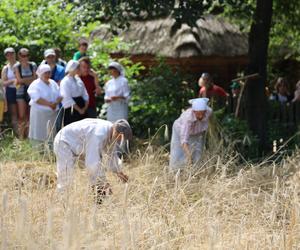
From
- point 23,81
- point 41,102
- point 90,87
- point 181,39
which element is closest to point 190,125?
point 41,102

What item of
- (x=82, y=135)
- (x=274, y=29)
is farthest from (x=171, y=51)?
(x=82, y=135)

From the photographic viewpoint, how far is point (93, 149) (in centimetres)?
725

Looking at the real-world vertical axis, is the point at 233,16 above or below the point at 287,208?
above

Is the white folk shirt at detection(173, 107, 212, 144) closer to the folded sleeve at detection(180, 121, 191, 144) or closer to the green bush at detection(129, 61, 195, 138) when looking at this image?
the folded sleeve at detection(180, 121, 191, 144)

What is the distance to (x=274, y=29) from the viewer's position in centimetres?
1558

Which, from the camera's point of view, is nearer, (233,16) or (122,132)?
(122,132)

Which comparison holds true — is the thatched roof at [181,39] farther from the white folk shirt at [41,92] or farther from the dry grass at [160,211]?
the dry grass at [160,211]

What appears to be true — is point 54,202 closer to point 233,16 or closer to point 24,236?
point 24,236

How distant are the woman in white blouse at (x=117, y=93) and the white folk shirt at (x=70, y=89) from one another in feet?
1.98

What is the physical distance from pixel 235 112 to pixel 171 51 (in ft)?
22.0

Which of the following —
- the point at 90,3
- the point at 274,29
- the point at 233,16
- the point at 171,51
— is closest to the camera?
the point at 90,3

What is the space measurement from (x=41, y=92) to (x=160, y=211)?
440 cm

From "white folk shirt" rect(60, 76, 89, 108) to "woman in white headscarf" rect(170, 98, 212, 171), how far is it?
1.85 metres

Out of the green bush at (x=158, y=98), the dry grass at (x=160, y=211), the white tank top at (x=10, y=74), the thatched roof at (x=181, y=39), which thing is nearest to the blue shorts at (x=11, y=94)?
the white tank top at (x=10, y=74)
